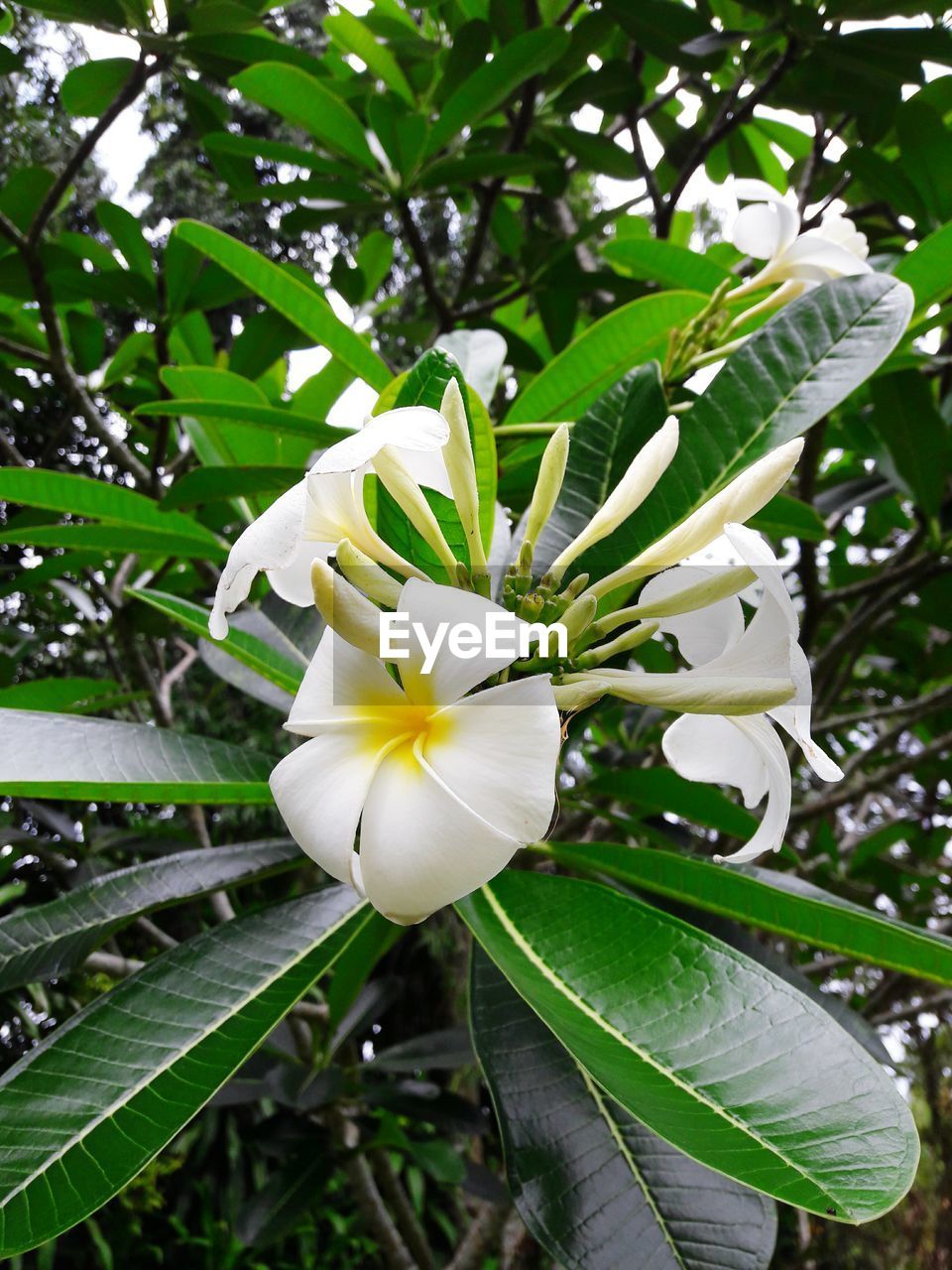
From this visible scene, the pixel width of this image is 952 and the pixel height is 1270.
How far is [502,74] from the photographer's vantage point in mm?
1378

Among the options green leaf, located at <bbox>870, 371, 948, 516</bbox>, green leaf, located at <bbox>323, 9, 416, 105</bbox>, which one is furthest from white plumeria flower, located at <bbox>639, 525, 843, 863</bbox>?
green leaf, located at <bbox>323, 9, 416, 105</bbox>

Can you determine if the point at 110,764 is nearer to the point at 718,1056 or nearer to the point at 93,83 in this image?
the point at 718,1056

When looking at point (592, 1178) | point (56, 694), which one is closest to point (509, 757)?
point (592, 1178)

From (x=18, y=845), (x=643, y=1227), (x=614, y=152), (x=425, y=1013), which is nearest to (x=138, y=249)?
(x=614, y=152)

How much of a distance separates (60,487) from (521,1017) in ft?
2.34

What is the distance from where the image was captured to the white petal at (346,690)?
499 millimetres

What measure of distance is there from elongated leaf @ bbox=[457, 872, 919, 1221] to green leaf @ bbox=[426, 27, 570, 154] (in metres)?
1.25

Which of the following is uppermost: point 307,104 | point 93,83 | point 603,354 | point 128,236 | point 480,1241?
point 93,83

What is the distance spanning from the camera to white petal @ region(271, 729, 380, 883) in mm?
471

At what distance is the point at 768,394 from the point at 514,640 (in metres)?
0.45

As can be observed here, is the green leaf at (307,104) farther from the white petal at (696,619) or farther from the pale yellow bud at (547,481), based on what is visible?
the white petal at (696,619)

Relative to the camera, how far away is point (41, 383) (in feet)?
8.16

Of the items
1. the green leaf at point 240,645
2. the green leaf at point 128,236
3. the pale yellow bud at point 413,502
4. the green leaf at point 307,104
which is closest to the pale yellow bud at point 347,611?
the pale yellow bud at point 413,502

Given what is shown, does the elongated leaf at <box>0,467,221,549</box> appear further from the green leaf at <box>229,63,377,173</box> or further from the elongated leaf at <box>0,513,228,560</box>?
the green leaf at <box>229,63,377,173</box>
